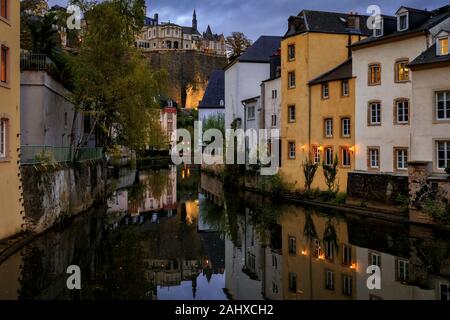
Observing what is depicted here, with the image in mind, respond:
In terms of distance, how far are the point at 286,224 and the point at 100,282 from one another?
1255cm

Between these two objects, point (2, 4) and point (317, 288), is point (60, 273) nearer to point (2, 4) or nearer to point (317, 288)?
point (317, 288)

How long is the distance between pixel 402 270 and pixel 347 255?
8.26 ft

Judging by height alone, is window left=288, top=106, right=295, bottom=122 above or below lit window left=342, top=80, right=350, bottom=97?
below

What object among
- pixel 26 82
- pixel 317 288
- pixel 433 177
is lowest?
pixel 317 288

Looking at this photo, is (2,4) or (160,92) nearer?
(2,4)

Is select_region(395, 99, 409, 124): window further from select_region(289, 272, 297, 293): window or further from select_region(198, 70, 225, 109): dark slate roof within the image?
select_region(198, 70, 225, 109): dark slate roof

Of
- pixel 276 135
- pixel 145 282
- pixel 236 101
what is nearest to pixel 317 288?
pixel 145 282

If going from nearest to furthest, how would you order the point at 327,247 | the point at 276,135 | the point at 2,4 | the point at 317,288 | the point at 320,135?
the point at 317,288 → the point at 2,4 → the point at 327,247 → the point at 320,135 → the point at 276,135

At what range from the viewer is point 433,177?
23.7 meters

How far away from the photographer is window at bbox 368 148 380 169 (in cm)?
2914

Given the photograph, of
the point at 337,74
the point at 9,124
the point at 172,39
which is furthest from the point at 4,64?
the point at 172,39

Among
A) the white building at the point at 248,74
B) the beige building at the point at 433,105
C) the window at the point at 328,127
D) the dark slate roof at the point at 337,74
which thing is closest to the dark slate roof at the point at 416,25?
the beige building at the point at 433,105

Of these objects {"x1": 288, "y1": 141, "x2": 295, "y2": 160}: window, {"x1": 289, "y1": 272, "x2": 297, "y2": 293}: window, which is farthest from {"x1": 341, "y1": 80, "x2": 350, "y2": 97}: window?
{"x1": 289, "y1": 272, "x2": 297, "y2": 293}: window

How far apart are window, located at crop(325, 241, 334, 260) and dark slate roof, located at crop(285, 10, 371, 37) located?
59.7ft
